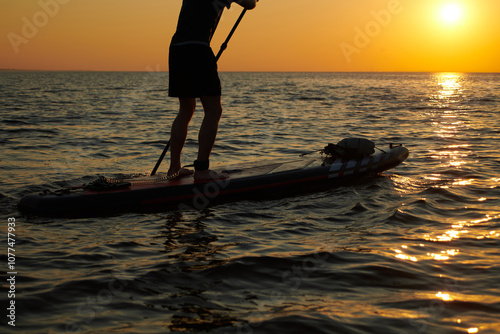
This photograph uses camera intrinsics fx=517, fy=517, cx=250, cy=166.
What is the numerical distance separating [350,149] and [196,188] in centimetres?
229

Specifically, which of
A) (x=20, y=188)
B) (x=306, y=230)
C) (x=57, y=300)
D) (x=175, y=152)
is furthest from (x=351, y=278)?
(x=20, y=188)

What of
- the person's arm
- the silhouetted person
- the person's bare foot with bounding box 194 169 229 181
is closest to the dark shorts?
the silhouetted person

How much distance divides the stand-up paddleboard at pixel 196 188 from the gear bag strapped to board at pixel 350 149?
7 cm

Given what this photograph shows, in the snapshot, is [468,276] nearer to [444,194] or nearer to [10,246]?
[444,194]

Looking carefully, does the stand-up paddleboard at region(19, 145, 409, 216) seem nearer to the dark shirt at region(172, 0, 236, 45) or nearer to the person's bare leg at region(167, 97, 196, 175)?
the person's bare leg at region(167, 97, 196, 175)

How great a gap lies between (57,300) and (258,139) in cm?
884

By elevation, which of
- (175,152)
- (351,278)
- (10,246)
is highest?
(175,152)

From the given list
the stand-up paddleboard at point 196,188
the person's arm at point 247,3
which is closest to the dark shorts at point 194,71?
the person's arm at point 247,3

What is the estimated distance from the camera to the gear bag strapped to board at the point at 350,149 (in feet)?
21.5

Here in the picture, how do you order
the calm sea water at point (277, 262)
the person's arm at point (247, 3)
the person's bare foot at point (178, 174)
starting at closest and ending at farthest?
the calm sea water at point (277, 262)
the person's arm at point (247, 3)
the person's bare foot at point (178, 174)

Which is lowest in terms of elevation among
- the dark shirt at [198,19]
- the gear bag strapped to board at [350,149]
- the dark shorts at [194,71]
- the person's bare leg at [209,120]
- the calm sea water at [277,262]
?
the calm sea water at [277,262]

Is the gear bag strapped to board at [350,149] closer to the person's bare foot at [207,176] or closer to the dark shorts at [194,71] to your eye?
the person's bare foot at [207,176]

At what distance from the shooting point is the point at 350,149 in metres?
6.56

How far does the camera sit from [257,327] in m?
2.83
